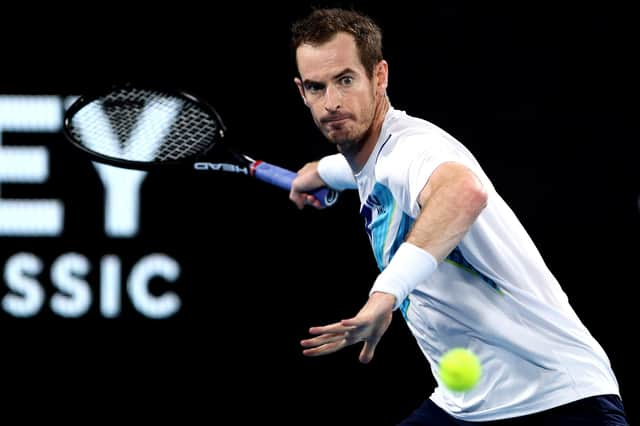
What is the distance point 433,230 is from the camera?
2051 mm

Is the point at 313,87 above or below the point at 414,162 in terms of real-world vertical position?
above

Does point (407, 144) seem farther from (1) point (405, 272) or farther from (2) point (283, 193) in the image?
(2) point (283, 193)

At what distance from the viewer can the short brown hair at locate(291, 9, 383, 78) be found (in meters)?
2.55

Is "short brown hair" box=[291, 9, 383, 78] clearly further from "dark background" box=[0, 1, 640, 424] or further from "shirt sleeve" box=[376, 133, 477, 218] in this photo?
"dark background" box=[0, 1, 640, 424]

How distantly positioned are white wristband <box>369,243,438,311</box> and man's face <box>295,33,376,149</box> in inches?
21.9

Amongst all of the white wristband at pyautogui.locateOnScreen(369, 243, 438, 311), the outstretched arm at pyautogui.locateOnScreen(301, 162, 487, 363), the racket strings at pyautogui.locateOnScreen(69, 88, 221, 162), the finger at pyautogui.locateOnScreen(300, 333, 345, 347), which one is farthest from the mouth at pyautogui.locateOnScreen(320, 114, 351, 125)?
the racket strings at pyautogui.locateOnScreen(69, 88, 221, 162)

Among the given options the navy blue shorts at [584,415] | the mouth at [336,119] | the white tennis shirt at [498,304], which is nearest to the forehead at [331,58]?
the mouth at [336,119]

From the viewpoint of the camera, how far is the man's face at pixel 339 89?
252 centimetres

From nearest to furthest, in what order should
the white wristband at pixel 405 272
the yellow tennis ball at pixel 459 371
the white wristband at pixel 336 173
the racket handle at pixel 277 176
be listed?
the white wristband at pixel 405 272
the yellow tennis ball at pixel 459 371
the white wristband at pixel 336 173
the racket handle at pixel 277 176

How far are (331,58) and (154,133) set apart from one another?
131 centimetres

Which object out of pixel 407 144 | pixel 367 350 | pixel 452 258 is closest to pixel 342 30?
pixel 407 144

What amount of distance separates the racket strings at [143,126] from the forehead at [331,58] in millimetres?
1073

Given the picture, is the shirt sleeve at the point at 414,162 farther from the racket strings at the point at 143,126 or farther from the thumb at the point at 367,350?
the racket strings at the point at 143,126

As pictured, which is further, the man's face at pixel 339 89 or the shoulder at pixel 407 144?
the man's face at pixel 339 89
